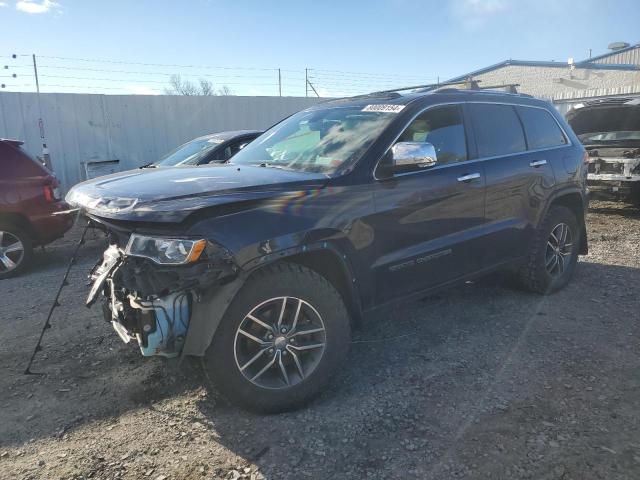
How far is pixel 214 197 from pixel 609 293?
418cm

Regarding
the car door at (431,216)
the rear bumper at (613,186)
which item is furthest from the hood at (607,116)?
the car door at (431,216)

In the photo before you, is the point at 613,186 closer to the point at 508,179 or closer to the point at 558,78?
the point at 508,179

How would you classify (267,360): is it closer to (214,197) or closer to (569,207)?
(214,197)

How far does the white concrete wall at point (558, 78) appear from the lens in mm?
24062

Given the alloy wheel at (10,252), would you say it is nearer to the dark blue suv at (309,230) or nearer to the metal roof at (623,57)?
the dark blue suv at (309,230)

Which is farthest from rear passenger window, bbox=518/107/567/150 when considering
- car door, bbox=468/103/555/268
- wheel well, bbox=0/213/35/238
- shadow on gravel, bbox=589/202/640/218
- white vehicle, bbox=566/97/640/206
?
wheel well, bbox=0/213/35/238

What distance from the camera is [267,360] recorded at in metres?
2.90

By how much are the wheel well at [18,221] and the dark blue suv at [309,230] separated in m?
3.55

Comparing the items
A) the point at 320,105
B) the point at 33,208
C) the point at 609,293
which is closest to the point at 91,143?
the point at 33,208

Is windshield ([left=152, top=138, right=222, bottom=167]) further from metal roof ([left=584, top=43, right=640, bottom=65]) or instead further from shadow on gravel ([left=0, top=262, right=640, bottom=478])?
metal roof ([left=584, top=43, right=640, bottom=65])

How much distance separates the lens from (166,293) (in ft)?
8.58

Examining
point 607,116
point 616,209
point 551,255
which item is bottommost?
point 616,209

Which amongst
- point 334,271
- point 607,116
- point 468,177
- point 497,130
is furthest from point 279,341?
point 607,116

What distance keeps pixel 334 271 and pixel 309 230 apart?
1.32 feet
